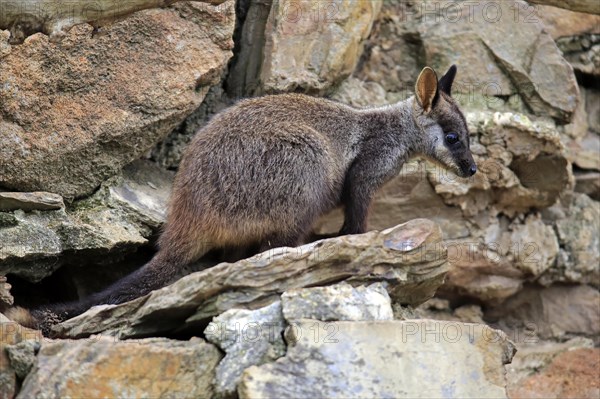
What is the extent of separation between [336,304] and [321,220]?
Answer: 3083 mm

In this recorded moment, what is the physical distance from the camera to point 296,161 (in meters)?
8.14

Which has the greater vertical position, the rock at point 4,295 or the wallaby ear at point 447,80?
the wallaby ear at point 447,80

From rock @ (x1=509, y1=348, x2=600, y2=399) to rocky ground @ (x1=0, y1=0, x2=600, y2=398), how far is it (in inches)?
1.3

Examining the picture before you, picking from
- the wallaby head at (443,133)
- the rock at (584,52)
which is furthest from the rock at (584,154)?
the wallaby head at (443,133)

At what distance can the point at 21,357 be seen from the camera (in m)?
6.20

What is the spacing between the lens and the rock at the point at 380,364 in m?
6.06

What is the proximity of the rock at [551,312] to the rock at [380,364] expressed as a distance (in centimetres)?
418

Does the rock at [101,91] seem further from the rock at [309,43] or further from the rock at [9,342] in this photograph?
the rock at [9,342]

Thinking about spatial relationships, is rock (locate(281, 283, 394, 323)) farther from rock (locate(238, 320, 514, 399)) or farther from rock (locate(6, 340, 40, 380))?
rock (locate(6, 340, 40, 380))

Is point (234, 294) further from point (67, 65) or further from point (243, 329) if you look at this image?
point (67, 65)

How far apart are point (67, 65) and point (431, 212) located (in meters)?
4.27

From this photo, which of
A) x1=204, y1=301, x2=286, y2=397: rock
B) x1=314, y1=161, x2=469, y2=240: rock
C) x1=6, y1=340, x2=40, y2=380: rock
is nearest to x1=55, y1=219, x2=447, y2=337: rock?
x1=204, y1=301, x2=286, y2=397: rock

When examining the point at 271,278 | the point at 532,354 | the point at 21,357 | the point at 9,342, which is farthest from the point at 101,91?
the point at 532,354

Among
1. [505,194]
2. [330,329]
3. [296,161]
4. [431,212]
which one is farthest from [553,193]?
[330,329]
